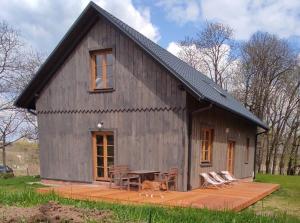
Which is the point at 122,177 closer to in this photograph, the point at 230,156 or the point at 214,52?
the point at 230,156

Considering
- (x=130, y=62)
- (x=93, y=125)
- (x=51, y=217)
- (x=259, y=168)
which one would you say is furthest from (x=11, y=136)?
(x=51, y=217)

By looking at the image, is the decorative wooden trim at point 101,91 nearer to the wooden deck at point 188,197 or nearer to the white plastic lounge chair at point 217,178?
the wooden deck at point 188,197

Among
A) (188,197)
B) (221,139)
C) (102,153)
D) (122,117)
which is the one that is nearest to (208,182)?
(188,197)

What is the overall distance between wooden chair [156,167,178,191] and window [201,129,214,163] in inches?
60.9

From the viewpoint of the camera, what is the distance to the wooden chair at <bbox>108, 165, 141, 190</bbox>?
999 centimetres

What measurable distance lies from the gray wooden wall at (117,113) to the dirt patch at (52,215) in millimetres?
5229

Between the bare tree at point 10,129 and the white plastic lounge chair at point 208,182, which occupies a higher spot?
the bare tree at point 10,129

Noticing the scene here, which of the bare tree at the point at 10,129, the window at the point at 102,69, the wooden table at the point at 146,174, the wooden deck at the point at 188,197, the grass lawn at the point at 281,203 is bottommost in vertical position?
the grass lawn at the point at 281,203

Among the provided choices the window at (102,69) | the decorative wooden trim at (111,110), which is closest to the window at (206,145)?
the decorative wooden trim at (111,110)

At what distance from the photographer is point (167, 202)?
311 inches

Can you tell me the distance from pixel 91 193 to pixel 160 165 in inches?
92.9

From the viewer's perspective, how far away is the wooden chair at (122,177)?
393 inches

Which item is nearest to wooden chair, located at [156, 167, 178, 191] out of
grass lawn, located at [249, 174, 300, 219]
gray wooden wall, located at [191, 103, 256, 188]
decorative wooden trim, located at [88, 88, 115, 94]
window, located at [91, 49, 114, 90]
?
gray wooden wall, located at [191, 103, 256, 188]

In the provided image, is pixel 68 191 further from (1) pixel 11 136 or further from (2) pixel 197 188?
(1) pixel 11 136
